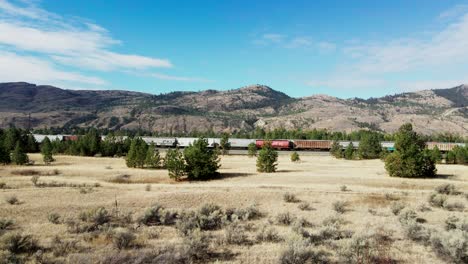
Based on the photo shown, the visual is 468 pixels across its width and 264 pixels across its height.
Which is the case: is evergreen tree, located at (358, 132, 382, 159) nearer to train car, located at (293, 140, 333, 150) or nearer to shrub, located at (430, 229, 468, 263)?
train car, located at (293, 140, 333, 150)

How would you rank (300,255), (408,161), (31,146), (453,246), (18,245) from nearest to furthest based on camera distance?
(300,255)
(18,245)
(453,246)
(408,161)
(31,146)

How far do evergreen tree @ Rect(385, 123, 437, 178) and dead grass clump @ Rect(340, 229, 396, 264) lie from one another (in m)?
26.4

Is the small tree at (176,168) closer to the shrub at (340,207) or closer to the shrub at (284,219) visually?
the shrub at (340,207)

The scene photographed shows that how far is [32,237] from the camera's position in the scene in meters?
16.3

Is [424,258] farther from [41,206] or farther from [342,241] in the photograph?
[41,206]

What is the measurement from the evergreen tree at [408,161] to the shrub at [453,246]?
89.4 ft

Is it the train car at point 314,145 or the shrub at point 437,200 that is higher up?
the train car at point 314,145

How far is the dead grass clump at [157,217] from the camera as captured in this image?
1962 cm

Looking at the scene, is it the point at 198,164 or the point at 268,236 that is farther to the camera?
the point at 198,164

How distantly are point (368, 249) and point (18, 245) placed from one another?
14623 millimetres

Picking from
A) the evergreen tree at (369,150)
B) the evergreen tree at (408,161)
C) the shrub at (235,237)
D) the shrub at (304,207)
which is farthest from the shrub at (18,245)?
the evergreen tree at (369,150)

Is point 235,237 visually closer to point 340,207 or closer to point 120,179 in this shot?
point 340,207

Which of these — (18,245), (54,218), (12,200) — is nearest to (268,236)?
(18,245)

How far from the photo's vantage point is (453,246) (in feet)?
49.1
